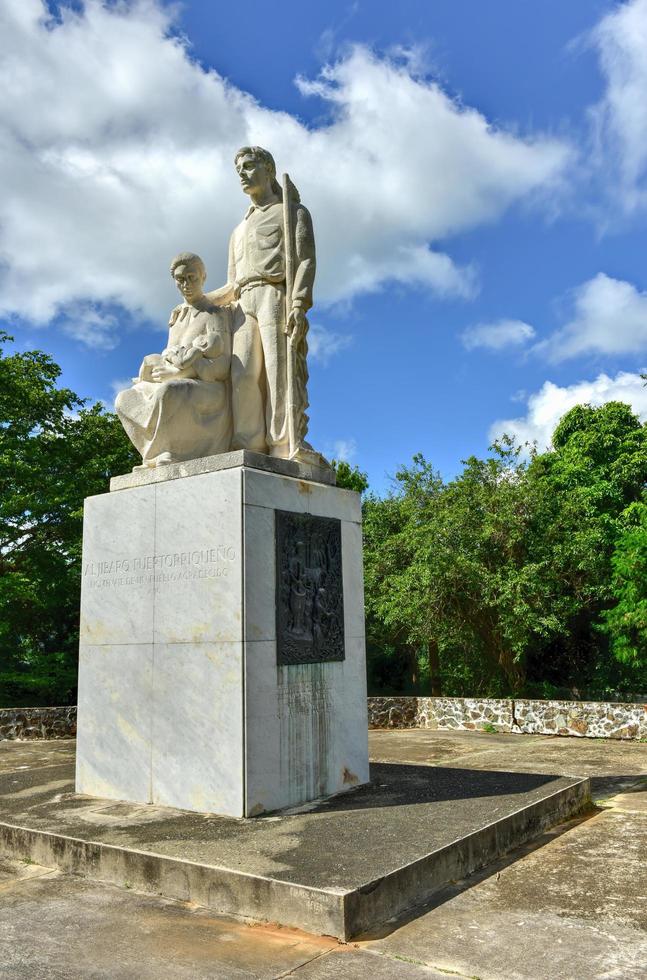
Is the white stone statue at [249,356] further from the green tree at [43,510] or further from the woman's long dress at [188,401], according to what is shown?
the green tree at [43,510]

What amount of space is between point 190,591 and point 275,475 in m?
1.13

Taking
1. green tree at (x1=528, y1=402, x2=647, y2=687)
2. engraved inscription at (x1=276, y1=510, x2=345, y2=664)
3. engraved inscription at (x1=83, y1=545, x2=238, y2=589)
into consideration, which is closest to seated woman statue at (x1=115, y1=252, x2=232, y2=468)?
engraved inscription at (x1=83, y1=545, x2=238, y2=589)

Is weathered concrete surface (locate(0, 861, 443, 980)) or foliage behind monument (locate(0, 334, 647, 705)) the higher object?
foliage behind monument (locate(0, 334, 647, 705))

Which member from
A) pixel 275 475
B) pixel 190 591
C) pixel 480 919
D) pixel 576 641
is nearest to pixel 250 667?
pixel 190 591

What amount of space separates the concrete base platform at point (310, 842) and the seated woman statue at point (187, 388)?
2919 mm

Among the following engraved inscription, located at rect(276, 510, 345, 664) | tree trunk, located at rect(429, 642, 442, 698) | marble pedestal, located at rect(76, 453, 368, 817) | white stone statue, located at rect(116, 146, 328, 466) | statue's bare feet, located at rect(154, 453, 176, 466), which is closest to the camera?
marble pedestal, located at rect(76, 453, 368, 817)

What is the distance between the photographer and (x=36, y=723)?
1285 centimetres

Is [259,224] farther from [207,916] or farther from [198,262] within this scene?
[207,916]

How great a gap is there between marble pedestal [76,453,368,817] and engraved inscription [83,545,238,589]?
1cm

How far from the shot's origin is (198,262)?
23.6 ft

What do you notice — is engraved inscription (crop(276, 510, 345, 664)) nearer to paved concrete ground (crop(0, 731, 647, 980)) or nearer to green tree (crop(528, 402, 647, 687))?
paved concrete ground (crop(0, 731, 647, 980))

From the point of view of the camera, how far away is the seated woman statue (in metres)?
6.61

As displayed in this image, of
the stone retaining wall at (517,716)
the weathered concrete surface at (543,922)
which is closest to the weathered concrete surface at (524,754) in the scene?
the stone retaining wall at (517,716)

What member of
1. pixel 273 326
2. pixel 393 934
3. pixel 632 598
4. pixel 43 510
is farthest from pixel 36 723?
pixel 632 598
